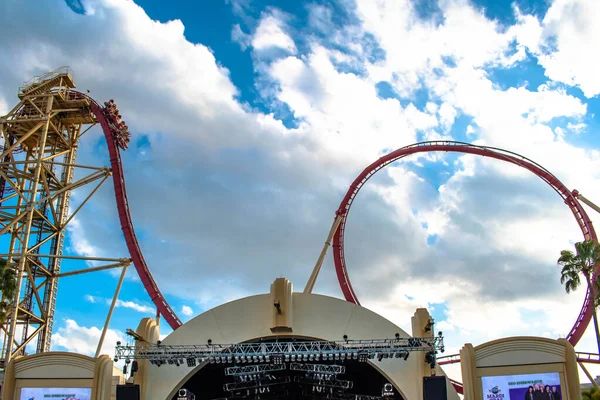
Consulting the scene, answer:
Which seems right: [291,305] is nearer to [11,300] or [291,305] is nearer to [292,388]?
[292,388]

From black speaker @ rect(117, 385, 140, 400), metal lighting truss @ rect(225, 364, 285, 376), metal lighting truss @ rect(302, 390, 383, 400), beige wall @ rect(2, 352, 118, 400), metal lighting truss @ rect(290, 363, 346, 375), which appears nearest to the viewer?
beige wall @ rect(2, 352, 118, 400)

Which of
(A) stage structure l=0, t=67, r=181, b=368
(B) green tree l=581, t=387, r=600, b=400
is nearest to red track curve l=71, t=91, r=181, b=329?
(A) stage structure l=0, t=67, r=181, b=368

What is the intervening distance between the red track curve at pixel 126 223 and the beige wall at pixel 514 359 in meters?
15.2

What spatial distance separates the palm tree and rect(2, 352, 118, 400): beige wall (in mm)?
23707

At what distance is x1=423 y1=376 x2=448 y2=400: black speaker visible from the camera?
22.9 metres

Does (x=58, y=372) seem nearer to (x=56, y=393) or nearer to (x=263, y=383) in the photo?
(x=56, y=393)

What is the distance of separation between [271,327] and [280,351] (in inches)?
66.5

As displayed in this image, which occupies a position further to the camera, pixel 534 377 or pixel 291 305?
pixel 291 305

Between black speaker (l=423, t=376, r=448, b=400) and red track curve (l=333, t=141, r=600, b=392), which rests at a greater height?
red track curve (l=333, t=141, r=600, b=392)

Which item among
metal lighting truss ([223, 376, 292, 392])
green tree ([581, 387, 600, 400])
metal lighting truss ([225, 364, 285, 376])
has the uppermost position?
metal lighting truss ([225, 364, 285, 376])

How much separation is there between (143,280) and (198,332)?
23.2 feet

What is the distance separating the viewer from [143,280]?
3203 cm

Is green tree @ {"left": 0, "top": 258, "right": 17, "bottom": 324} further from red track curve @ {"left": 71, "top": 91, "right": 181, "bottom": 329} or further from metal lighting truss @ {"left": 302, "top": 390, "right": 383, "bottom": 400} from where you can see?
metal lighting truss @ {"left": 302, "top": 390, "right": 383, "bottom": 400}

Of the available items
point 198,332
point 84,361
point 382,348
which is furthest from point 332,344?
point 84,361
